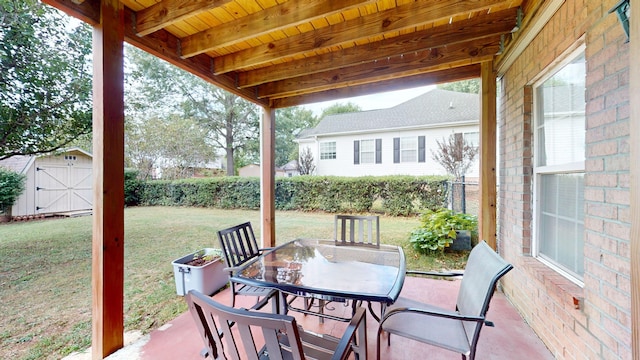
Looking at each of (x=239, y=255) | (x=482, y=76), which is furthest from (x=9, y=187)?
(x=482, y=76)

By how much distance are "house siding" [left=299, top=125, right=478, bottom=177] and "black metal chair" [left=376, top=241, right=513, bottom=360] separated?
6974 millimetres

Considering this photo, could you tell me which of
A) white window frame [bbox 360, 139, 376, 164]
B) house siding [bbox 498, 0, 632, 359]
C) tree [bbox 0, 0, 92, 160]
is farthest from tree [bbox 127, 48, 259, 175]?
house siding [bbox 498, 0, 632, 359]

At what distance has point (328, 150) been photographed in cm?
1189

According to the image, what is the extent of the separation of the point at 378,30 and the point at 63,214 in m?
10.1

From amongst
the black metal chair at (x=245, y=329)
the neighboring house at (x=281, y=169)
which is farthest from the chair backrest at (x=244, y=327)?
the neighboring house at (x=281, y=169)

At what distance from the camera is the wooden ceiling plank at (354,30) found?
1.98 metres

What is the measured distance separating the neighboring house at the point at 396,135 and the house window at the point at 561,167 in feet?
23.5

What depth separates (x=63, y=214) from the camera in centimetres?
774

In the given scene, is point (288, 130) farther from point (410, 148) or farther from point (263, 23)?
point (263, 23)

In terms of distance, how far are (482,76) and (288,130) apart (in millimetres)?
14969

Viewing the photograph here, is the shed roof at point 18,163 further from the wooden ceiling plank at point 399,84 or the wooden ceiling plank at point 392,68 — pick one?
the wooden ceiling plank at point 399,84

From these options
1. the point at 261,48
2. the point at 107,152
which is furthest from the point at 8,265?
the point at 261,48

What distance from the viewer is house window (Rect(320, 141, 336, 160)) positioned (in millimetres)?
11758

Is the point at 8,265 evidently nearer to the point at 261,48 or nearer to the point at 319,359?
the point at 261,48
